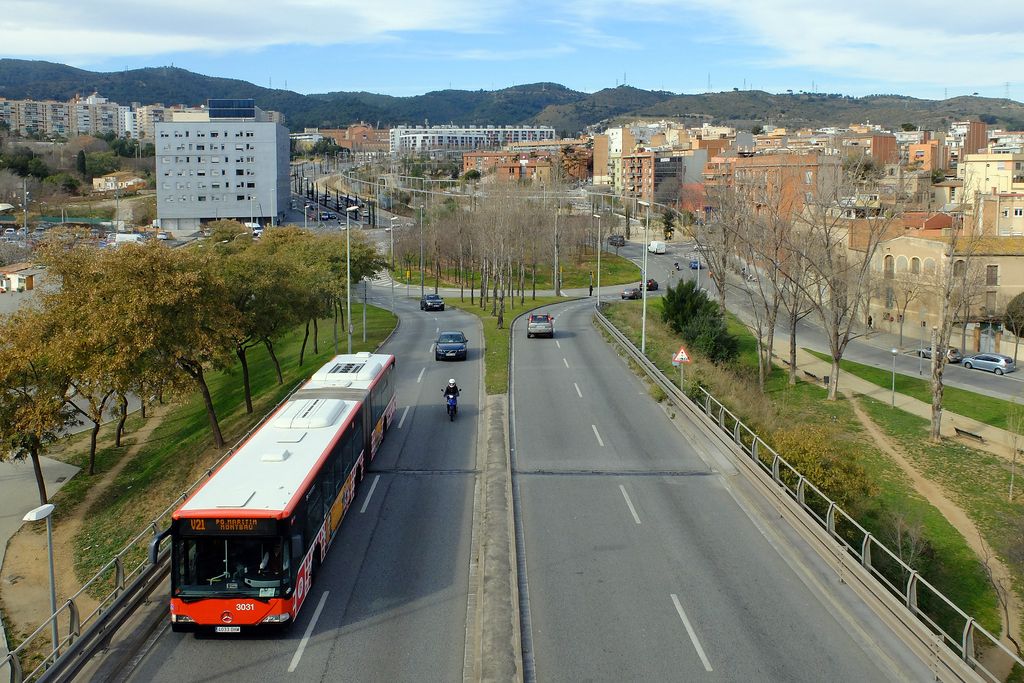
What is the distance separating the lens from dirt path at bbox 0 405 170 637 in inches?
822

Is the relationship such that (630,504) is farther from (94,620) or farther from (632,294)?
(632,294)

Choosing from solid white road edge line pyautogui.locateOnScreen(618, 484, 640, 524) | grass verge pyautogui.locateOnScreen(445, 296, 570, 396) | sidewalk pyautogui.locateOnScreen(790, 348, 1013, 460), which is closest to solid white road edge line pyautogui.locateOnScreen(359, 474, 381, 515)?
solid white road edge line pyautogui.locateOnScreen(618, 484, 640, 524)

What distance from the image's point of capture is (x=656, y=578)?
50.5ft

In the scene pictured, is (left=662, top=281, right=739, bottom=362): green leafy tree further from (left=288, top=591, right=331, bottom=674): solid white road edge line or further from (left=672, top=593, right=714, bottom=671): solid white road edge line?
(left=288, top=591, right=331, bottom=674): solid white road edge line

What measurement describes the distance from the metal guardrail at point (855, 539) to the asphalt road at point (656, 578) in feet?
2.71

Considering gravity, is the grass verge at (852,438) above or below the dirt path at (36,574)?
above

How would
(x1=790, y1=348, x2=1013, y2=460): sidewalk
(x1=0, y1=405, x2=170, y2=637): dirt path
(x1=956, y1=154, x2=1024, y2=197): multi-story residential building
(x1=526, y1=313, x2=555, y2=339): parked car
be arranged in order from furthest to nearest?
(x1=956, y1=154, x2=1024, y2=197): multi-story residential building, (x1=526, y1=313, x2=555, y2=339): parked car, (x1=790, y1=348, x2=1013, y2=460): sidewalk, (x1=0, y1=405, x2=170, y2=637): dirt path

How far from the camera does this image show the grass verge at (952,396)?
3840 cm

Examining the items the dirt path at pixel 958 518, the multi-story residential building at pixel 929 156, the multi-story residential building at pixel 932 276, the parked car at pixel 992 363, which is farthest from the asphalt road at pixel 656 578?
the multi-story residential building at pixel 929 156

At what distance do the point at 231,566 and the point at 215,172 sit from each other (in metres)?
115

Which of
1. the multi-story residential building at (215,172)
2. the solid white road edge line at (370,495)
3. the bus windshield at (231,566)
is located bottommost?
the solid white road edge line at (370,495)

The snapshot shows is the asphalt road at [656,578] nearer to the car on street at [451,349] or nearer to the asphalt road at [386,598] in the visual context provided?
the asphalt road at [386,598]

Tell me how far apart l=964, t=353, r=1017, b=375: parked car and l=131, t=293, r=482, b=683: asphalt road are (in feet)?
122

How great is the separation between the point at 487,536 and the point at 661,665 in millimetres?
5326
